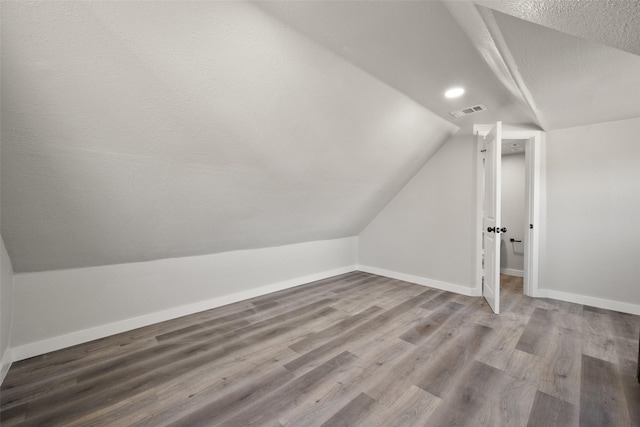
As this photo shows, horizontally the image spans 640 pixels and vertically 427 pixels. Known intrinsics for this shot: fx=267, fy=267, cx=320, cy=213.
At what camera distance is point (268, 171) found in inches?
100

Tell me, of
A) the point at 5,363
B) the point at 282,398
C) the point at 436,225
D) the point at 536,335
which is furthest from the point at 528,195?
the point at 5,363

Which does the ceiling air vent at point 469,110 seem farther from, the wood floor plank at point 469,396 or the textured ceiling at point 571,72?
the wood floor plank at point 469,396

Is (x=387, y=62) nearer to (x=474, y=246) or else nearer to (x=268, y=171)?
(x=268, y=171)

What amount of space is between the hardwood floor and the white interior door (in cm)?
33

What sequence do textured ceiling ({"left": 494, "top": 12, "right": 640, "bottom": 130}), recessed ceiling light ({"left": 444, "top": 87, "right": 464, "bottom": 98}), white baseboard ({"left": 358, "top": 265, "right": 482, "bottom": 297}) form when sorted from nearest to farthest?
textured ceiling ({"left": 494, "top": 12, "right": 640, "bottom": 130}), recessed ceiling light ({"left": 444, "top": 87, "right": 464, "bottom": 98}), white baseboard ({"left": 358, "top": 265, "right": 482, "bottom": 297})

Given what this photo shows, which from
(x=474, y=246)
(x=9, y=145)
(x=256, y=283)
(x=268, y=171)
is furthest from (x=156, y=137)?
(x=474, y=246)

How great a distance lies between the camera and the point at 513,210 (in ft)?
16.1

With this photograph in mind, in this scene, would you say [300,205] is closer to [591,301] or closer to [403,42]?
[403,42]

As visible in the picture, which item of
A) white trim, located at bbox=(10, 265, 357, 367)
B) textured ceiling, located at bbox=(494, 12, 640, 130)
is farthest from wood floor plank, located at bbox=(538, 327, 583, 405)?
white trim, located at bbox=(10, 265, 357, 367)

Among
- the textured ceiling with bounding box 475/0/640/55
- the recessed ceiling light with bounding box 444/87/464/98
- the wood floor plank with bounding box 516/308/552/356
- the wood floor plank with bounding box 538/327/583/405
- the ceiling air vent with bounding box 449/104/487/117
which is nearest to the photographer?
the textured ceiling with bounding box 475/0/640/55

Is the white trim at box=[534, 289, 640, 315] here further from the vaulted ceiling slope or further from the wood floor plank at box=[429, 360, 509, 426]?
the vaulted ceiling slope

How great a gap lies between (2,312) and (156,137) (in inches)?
67.2

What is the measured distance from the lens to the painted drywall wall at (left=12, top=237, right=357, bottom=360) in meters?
2.22

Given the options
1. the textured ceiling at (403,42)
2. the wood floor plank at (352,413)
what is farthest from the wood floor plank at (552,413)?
the textured ceiling at (403,42)
